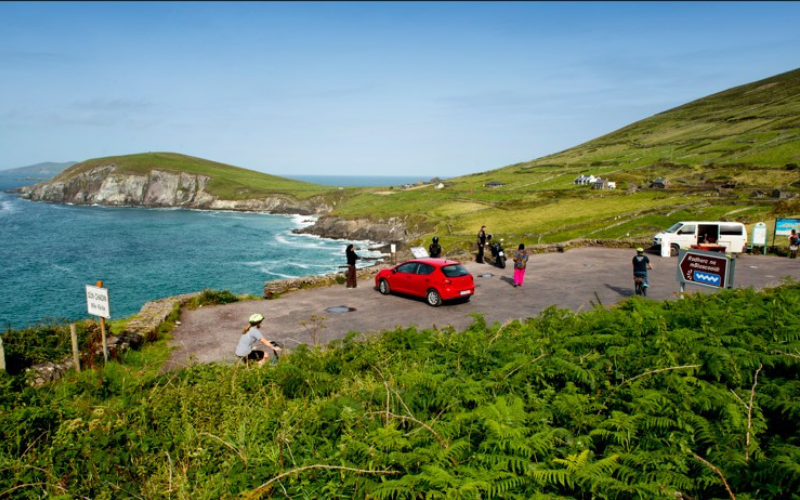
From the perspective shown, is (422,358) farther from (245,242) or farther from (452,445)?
(245,242)

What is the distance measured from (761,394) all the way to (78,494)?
8218 mm

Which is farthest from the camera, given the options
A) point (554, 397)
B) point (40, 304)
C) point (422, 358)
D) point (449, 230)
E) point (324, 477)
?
point (449, 230)

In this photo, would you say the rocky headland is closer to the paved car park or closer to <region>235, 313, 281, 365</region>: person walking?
the paved car park

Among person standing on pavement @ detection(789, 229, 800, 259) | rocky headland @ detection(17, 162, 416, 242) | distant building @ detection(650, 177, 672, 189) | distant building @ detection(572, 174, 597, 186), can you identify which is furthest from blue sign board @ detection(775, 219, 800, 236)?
rocky headland @ detection(17, 162, 416, 242)

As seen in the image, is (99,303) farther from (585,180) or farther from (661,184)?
(585,180)

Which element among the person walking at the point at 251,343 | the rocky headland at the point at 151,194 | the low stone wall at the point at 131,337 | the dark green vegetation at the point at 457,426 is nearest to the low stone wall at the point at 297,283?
the low stone wall at the point at 131,337

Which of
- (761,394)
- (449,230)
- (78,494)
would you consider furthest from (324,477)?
(449,230)

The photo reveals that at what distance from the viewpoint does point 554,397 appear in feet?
21.2

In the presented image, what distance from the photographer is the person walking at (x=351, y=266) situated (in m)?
20.7

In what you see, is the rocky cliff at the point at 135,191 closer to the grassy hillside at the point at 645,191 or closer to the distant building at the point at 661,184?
the grassy hillside at the point at 645,191

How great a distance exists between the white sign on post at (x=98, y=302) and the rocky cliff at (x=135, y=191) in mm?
157897

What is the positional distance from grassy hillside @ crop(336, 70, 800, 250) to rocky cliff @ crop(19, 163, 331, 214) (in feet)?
221

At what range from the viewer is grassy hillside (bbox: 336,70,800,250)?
57.6 m

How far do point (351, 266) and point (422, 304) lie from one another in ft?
13.2
